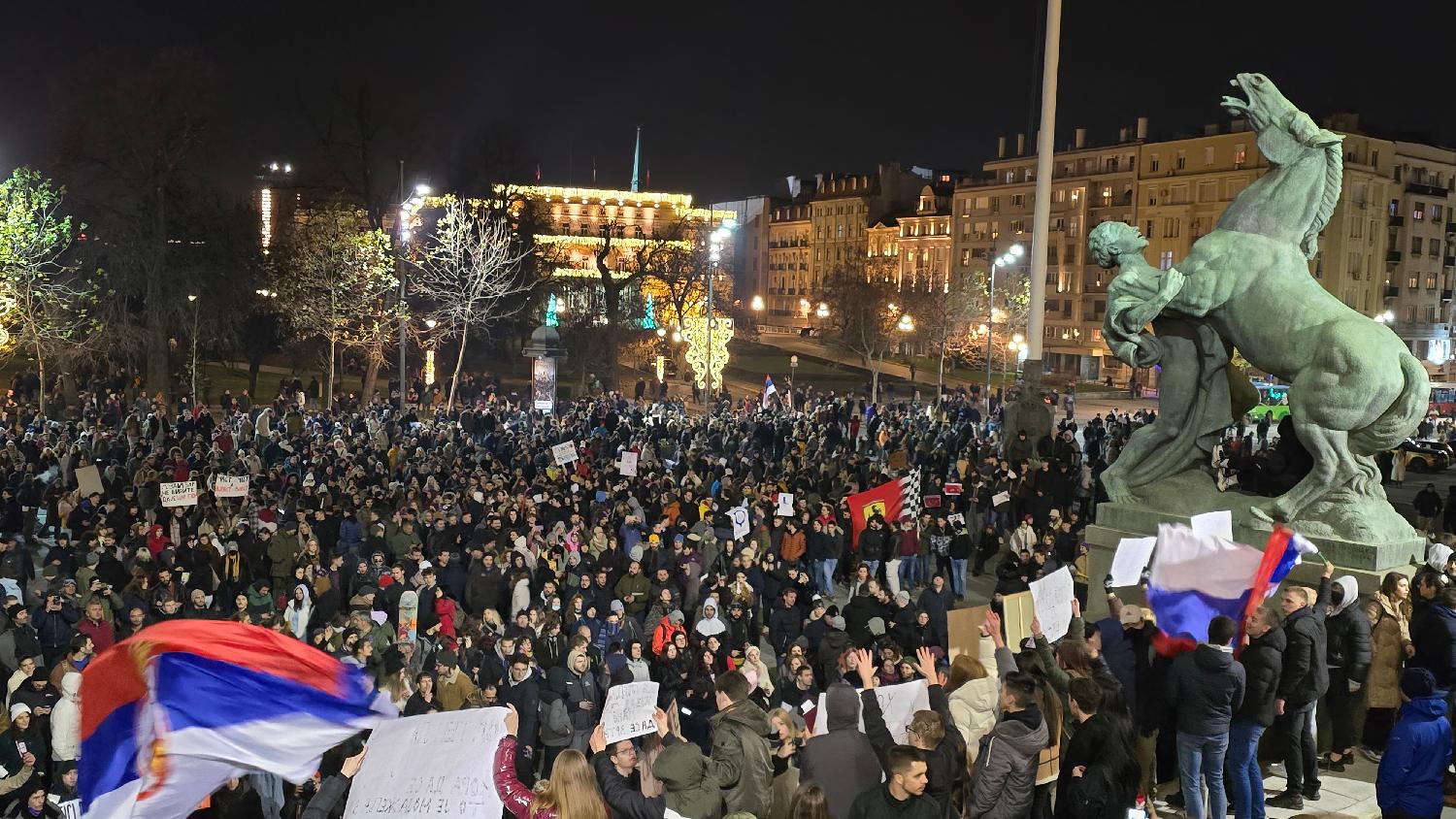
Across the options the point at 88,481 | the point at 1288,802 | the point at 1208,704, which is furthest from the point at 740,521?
the point at 1208,704

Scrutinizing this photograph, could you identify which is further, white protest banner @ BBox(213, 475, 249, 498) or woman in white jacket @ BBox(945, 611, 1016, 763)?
white protest banner @ BBox(213, 475, 249, 498)

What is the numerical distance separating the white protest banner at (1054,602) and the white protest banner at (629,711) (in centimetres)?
269

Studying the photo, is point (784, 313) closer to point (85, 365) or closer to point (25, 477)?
point (85, 365)

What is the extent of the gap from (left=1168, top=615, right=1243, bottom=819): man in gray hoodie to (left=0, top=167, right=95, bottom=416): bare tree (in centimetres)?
3370

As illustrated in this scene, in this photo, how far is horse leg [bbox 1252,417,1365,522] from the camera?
33.7ft

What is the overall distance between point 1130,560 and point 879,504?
8.42 meters

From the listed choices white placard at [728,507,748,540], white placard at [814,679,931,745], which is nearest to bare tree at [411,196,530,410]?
white placard at [728,507,748,540]

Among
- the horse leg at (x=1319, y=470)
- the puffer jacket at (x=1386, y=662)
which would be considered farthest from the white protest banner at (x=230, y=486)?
the puffer jacket at (x=1386, y=662)

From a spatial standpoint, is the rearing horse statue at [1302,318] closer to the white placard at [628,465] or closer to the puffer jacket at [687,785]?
the puffer jacket at [687,785]

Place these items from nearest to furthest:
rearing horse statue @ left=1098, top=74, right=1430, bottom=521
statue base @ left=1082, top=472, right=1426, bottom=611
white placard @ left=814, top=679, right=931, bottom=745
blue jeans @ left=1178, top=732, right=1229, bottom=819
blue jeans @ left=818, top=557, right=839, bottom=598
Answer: blue jeans @ left=1178, top=732, right=1229, bottom=819 < white placard @ left=814, top=679, right=931, bottom=745 < statue base @ left=1082, top=472, right=1426, bottom=611 < rearing horse statue @ left=1098, top=74, right=1430, bottom=521 < blue jeans @ left=818, top=557, right=839, bottom=598

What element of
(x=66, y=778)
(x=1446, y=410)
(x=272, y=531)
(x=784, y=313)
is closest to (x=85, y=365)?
(x=272, y=531)

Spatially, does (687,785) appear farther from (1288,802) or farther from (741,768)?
(1288,802)

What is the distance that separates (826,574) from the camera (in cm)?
1744

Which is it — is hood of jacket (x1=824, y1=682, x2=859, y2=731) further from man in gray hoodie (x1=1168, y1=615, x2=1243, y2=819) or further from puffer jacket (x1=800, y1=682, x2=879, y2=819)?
man in gray hoodie (x1=1168, y1=615, x2=1243, y2=819)
